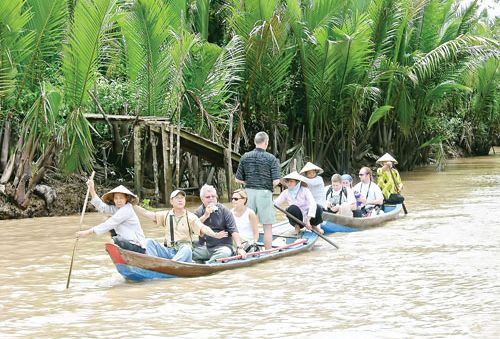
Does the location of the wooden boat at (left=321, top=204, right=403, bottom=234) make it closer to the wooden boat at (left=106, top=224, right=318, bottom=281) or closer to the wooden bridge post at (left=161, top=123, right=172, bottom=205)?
the wooden boat at (left=106, top=224, right=318, bottom=281)

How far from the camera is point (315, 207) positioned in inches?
489

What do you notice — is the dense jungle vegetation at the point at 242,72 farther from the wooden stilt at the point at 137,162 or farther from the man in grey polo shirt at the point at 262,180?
the man in grey polo shirt at the point at 262,180

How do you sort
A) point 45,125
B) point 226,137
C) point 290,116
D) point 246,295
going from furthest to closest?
point 290,116 → point 226,137 → point 45,125 → point 246,295

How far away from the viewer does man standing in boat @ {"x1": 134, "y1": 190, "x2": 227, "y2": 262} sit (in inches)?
384

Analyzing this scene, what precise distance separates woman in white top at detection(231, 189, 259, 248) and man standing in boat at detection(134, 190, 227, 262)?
0.82m

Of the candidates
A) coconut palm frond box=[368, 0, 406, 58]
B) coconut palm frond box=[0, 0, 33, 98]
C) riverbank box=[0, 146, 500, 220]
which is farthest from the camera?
coconut palm frond box=[368, 0, 406, 58]

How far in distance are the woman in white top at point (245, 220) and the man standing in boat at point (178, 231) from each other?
820mm

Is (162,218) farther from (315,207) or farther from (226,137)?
(226,137)

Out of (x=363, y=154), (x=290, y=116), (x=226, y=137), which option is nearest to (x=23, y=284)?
(x=226, y=137)

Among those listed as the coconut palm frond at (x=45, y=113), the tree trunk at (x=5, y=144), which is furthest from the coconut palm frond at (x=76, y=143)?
the tree trunk at (x=5, y=144)

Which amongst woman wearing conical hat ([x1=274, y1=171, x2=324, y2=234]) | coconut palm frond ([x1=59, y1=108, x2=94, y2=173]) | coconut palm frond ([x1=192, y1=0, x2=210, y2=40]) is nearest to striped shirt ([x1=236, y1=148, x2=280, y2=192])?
woman wearing conical hat ([x1=274, y1=171, x2=324, y2=234])

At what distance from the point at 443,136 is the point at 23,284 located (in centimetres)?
2155

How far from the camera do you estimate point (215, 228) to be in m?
10.2

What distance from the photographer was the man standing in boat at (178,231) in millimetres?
9766
